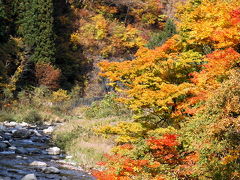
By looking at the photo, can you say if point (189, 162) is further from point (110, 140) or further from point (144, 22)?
point (144, 22)

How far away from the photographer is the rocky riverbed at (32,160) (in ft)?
36.2

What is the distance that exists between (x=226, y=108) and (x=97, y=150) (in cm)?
857

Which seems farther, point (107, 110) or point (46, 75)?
point (46, 75)

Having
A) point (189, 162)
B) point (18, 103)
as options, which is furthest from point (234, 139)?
point (18, 103)

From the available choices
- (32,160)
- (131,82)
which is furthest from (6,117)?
(131,82)

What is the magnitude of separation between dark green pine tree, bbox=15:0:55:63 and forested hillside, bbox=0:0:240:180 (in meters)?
0.09

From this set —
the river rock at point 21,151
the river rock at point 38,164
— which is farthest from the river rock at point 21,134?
the river rock at point 38,164

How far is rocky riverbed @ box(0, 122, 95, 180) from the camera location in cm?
1104

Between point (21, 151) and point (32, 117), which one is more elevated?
point (21, 151)

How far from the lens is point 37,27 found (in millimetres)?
32094

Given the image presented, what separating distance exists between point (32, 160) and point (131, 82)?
16.0 ft

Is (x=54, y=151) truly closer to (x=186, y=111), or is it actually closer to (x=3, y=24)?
(x=186, y=111)

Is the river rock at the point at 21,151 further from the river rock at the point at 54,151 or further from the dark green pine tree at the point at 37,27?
the dark green pine tree at the point at 37,27

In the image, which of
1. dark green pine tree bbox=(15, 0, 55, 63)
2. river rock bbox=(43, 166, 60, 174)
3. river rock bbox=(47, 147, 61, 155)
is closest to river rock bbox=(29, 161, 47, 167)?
river rock bbox=(43, 166, 60, 174)
